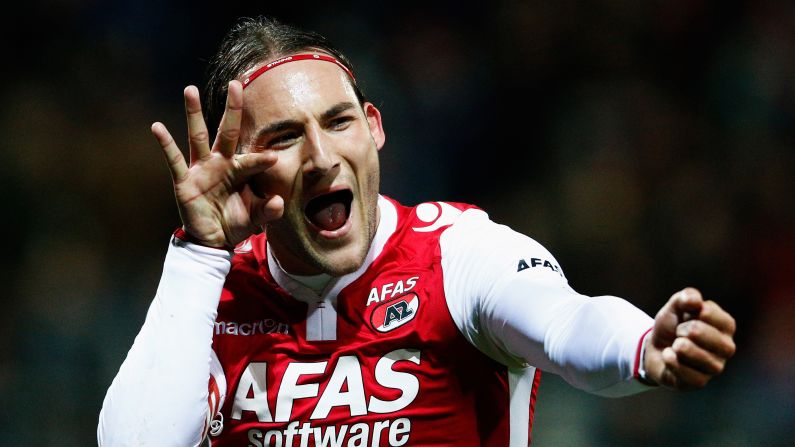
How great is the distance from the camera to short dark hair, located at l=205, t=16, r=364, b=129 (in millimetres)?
2537

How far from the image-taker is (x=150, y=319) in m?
2.23

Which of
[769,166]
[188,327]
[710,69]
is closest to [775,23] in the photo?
[710,69]

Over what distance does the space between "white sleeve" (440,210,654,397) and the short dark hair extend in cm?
59

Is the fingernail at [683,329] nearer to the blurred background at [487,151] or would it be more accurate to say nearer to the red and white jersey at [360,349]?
the red and white jersey at [360,349]

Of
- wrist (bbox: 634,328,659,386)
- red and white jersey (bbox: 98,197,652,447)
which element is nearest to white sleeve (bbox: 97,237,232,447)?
red and white jersey (bbox: 98,197,652,447)

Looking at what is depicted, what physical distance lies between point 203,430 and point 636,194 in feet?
10.2

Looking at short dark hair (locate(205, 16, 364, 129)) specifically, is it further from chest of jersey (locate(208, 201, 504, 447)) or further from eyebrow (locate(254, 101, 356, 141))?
chest of jersey (locate(208, 201, 504, 447))

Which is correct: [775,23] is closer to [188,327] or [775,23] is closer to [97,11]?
[97,11]

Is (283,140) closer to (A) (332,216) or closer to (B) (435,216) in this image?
(A) (332,216)

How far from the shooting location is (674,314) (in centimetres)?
152

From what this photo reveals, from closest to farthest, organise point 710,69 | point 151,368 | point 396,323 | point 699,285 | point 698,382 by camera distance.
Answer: point 698,382 → point 151,368 → point 396,323 → point 699,285 → point 710,69

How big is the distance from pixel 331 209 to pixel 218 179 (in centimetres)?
35

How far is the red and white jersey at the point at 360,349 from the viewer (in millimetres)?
2158

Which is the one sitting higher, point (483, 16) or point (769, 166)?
point (483, 16)
